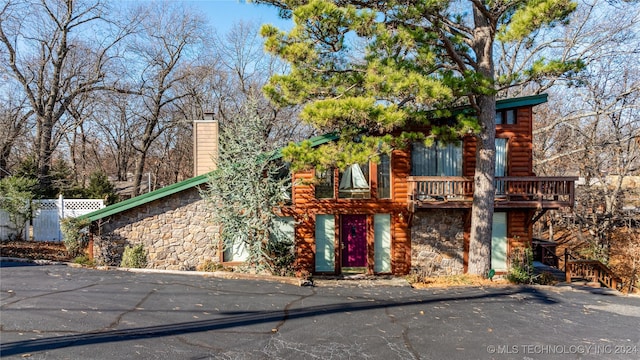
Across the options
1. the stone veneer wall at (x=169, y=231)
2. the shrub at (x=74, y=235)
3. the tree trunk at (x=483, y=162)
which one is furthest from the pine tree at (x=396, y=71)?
the shrub at (x=74, y=235)

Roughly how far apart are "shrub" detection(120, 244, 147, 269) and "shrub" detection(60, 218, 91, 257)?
4.87ft

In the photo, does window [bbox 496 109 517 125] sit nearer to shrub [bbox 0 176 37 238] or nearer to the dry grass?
the dry grass

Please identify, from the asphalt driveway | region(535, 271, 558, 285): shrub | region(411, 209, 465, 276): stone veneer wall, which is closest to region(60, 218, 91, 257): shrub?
the asphalt driveway

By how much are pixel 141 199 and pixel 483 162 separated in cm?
992

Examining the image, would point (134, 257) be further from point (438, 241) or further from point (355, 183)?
point (438, 241)

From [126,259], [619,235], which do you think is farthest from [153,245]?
[619,235]

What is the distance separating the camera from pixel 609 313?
292 inches

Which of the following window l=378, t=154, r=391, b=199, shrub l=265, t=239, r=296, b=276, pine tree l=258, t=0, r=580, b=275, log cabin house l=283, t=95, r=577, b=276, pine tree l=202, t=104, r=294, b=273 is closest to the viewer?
pine tree l=258, t=0, r=580, b=275

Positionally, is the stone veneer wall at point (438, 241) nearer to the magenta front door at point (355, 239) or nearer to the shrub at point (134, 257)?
the magenta front door at point (355, 239)

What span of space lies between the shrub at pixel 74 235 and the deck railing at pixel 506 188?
Answer: 32.5 feet

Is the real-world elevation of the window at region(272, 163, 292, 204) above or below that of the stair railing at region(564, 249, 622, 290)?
above

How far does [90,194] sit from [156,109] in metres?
9.00

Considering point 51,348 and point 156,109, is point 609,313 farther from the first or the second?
point 156,109

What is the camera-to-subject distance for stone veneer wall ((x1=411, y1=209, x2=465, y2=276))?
12.4 meters
